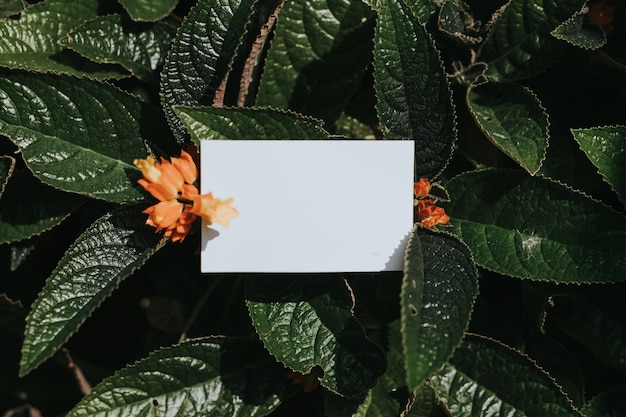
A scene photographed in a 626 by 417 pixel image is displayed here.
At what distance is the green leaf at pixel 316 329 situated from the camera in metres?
1.10

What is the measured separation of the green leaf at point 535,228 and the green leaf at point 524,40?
26 cm

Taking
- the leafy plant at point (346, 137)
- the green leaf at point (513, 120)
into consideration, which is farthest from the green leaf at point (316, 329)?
the green leaf at point (513, 120)

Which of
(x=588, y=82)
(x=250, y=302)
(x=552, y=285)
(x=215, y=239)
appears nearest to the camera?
(x=215, y=239)

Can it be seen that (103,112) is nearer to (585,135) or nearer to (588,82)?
(585,135)

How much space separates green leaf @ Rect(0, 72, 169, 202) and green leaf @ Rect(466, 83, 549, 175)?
62 centimetres

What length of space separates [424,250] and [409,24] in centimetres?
38

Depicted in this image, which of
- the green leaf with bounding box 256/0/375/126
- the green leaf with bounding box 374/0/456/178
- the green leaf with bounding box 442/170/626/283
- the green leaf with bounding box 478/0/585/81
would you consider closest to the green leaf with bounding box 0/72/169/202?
the green leaf with bounding box 256/0/375/126

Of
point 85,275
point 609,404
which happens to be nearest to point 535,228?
point 609,404

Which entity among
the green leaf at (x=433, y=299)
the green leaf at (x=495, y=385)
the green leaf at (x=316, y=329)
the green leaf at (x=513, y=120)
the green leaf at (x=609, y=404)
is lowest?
the green leaf at (x=609, y=404)

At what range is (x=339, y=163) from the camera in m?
1.05

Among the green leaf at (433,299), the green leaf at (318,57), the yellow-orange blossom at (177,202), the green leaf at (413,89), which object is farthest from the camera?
the green leaf at (318,57)

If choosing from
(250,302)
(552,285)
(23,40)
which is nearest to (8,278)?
(23,40)

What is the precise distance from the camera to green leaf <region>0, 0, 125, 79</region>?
1.30 metres

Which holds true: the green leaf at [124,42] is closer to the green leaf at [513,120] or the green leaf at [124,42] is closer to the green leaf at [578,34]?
the green leaf at [513,120]
